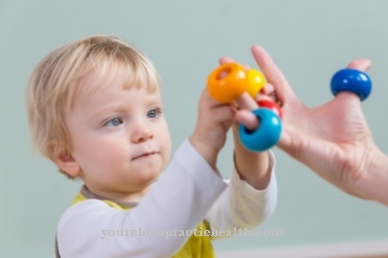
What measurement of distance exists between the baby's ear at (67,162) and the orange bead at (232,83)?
0.31 m

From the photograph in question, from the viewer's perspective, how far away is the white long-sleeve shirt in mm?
646

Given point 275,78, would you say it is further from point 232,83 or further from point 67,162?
point 67,162

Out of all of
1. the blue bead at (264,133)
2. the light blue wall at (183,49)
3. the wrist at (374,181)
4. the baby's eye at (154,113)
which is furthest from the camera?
the light blue wall at (183,49)

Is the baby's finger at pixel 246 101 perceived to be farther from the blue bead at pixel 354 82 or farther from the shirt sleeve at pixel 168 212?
the blue bead at pixel 354 82

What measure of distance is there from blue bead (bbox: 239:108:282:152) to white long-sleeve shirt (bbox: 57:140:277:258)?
84 millimetres

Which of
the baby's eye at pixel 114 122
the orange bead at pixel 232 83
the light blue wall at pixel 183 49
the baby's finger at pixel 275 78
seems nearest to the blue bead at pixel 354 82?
the baby's finger at pixel 275 78

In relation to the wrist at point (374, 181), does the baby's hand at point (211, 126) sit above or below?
above

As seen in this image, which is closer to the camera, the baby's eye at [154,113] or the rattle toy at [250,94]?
the rattle toy at [250,94]

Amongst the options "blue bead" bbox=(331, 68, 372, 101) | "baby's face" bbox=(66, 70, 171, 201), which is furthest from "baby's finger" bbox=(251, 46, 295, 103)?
"baby's face" bbox=(66, 70, 171, 201)

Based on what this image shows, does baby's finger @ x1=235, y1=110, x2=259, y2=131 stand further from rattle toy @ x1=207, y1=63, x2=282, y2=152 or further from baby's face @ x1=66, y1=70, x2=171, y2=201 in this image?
baby's face @ x1=66, y1=70, x2=171, y2=201

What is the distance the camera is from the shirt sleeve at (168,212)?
645 millimetres

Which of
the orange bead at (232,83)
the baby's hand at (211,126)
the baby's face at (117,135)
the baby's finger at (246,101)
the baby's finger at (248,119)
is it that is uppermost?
the orange bead at (232,83)

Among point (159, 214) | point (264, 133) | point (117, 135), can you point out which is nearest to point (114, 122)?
point (117, 135)

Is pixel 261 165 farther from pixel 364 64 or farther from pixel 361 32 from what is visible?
pixel 361 32
